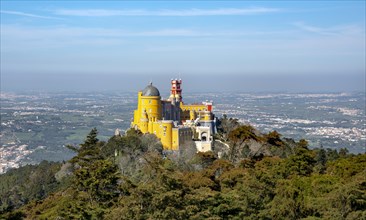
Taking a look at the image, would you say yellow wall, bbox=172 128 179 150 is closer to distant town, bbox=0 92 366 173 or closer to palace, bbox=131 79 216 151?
palace, bbox=131 79 216 151

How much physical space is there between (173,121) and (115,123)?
80.9 meters

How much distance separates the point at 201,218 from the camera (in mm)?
21312

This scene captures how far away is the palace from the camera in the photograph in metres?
44.4

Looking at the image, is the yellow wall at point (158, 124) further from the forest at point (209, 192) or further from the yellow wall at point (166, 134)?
the forest at point (209, 192)

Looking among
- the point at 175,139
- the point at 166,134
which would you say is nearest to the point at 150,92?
the point at 166,134

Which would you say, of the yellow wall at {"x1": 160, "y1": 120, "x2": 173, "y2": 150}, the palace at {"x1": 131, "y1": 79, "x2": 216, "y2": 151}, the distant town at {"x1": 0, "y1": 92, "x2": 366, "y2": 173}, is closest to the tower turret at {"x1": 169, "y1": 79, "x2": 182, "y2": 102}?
the palace at {"x1": 131, "y1": 79, "x2": 216, "y2": 151}

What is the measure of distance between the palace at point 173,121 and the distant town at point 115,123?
117 ft

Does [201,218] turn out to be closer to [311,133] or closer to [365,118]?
[311,133]

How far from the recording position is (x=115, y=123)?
415 feet

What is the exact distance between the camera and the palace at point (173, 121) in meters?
44.4

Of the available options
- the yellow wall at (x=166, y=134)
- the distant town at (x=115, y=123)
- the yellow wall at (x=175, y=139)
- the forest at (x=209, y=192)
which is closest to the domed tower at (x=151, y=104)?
the yellow wall at (x=166, y=134)

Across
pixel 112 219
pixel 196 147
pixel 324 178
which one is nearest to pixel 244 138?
pixel 196 147

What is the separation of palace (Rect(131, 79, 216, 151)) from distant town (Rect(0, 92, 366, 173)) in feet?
117

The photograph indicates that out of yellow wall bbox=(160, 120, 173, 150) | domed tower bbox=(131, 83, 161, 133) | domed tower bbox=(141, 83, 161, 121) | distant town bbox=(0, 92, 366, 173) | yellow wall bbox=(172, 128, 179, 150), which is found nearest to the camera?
yellow wall bbox=(172, 128, 179, 150)
